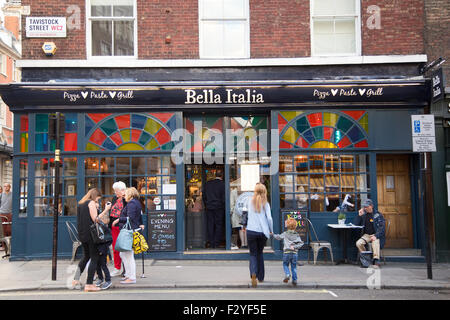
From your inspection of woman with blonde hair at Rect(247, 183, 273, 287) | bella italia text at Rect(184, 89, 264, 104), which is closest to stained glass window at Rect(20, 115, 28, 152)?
bella italia text at Rect(184, 89, 264, 104)

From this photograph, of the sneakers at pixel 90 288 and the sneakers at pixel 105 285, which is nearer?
the sneakers at pixel 90 288

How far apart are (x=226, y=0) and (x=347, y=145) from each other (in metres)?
5.22

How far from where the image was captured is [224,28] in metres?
12.3

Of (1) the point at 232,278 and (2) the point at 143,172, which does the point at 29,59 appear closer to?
(2) the point at 143,172

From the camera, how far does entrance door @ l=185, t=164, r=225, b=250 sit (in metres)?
12.4

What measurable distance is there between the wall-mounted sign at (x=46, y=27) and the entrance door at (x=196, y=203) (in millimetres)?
5053

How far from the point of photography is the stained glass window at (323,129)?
1179 centimetres

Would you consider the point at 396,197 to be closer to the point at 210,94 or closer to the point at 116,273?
the point at 210,94

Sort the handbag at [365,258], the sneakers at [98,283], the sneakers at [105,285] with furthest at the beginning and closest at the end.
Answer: the handbag at [365,258] → the sneakers at [98,283] → the sneakers at [105,285]

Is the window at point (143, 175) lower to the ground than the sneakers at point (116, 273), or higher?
higher

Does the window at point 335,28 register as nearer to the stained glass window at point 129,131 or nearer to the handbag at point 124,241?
the stained glass window at point 129,131

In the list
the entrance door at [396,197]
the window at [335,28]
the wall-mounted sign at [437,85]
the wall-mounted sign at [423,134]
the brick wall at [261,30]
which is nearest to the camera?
the wall-mounted sign at [423,134]

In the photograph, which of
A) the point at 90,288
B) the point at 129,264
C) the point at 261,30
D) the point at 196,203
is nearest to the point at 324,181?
the point at 196,203

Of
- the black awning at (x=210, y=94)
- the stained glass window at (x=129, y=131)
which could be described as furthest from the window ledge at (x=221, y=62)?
the stained glass window at (x=129, y=131)
